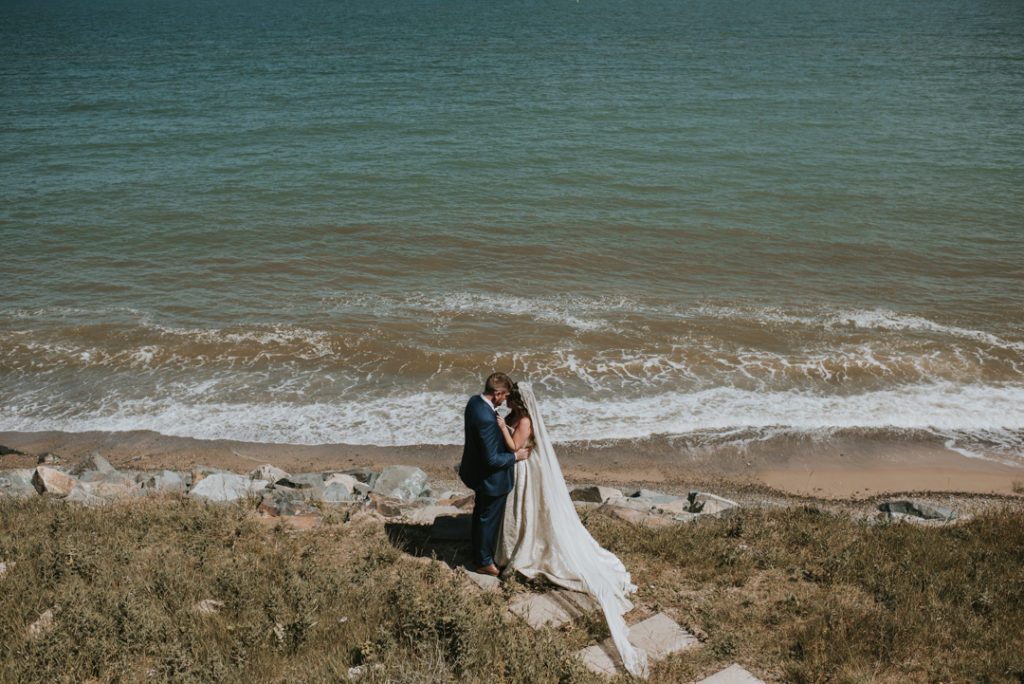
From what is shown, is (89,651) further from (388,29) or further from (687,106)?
(388,29)

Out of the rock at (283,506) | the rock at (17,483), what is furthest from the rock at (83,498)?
the rock at (283,506)

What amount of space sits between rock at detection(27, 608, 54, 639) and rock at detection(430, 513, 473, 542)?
11.6 feet

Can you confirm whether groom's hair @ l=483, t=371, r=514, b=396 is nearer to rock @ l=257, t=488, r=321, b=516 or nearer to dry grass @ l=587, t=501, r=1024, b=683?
dry grass @ l=587, t=501, r=1024, b=683

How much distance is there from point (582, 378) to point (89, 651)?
11.3 metres

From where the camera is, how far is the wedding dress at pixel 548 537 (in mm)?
6811

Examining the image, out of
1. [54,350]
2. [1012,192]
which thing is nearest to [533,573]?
[54,350]

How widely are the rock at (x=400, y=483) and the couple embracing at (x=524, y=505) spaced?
3866mm

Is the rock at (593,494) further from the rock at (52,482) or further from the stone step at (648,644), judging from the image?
the rock at (52,482)

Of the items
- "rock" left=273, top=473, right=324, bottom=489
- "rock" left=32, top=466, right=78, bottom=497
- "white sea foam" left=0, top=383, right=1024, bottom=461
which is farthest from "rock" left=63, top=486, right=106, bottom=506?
"white sea foam" left=0, top=383, right=1024, bottom=461

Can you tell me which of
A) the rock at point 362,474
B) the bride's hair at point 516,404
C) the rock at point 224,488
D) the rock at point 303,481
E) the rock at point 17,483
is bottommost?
the rock at point 362,474

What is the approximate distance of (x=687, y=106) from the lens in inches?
1485

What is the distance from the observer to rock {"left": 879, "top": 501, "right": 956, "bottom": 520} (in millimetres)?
10234

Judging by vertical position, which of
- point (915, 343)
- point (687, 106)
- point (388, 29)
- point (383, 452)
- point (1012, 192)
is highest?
point (388, 29)

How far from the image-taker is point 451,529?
8148 millimetres
